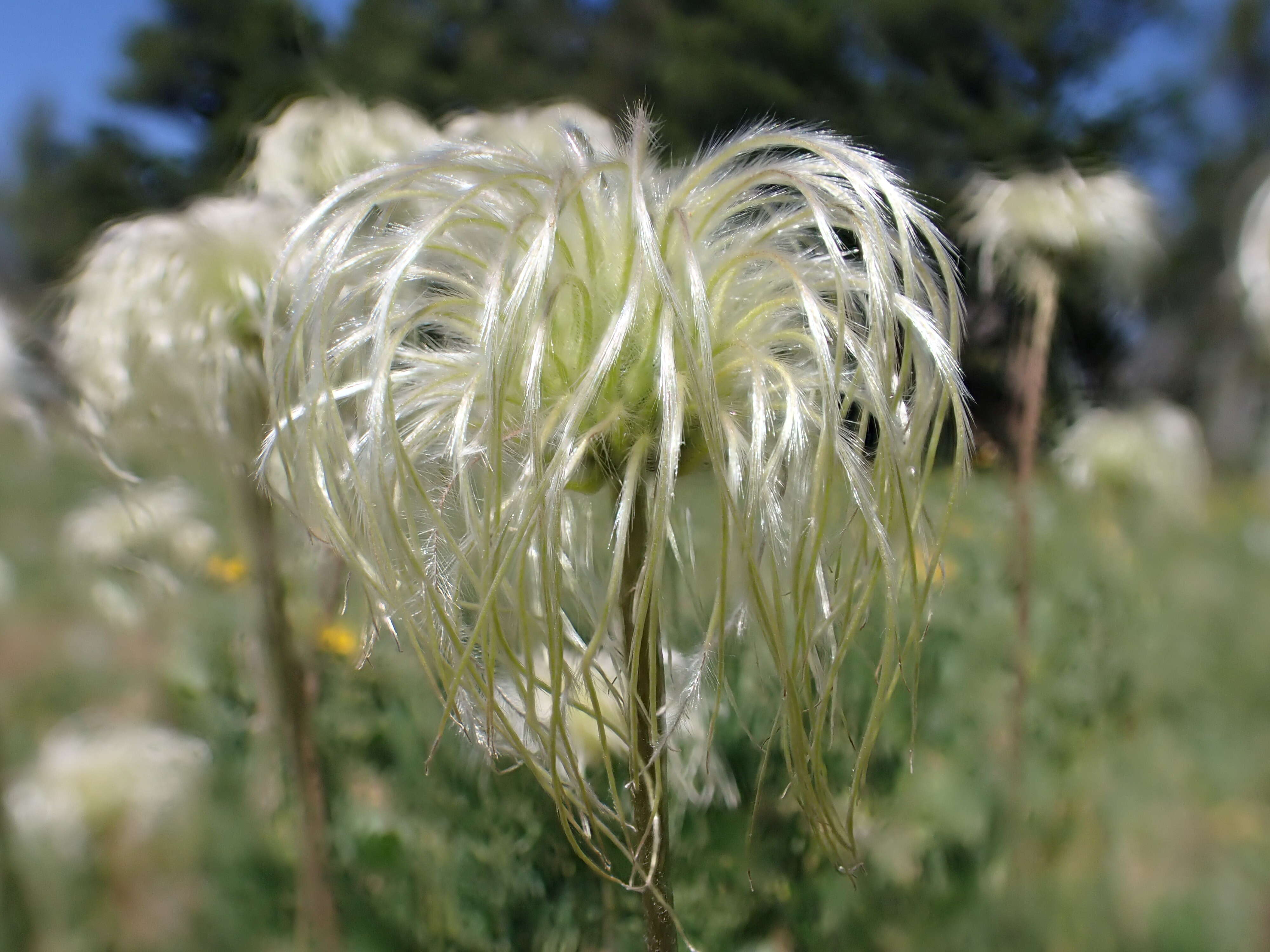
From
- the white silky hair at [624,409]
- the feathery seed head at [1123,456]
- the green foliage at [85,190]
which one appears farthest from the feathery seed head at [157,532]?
the green foliage at [85,190]

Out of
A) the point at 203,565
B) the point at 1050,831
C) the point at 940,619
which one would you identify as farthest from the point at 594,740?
the point at 203,565

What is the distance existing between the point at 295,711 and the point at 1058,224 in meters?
1.48

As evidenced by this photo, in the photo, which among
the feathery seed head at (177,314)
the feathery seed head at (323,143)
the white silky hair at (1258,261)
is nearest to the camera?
the white silky hair at (1258,261)

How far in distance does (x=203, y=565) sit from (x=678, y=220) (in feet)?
6.14

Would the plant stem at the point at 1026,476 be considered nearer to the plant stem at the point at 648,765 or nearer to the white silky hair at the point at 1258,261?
the white silky hair at the point at 1258,261

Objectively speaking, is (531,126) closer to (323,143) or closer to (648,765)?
(323,143)

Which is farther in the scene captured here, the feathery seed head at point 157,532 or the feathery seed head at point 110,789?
the feathery seed head at point 157,532

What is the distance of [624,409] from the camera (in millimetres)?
513

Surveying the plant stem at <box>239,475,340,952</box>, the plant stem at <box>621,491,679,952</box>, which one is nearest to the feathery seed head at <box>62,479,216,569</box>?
the plant stem at <box>239,475,340,952</box>

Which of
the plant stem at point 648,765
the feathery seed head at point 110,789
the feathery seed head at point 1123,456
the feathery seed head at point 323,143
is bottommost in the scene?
the feathery seed head at point 110,789

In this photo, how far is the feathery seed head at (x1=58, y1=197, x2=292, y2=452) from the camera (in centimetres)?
104

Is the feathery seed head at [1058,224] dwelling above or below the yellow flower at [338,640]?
above

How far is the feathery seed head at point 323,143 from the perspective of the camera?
4.24ft

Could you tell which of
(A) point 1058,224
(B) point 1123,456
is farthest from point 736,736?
(B) point 1123,456
